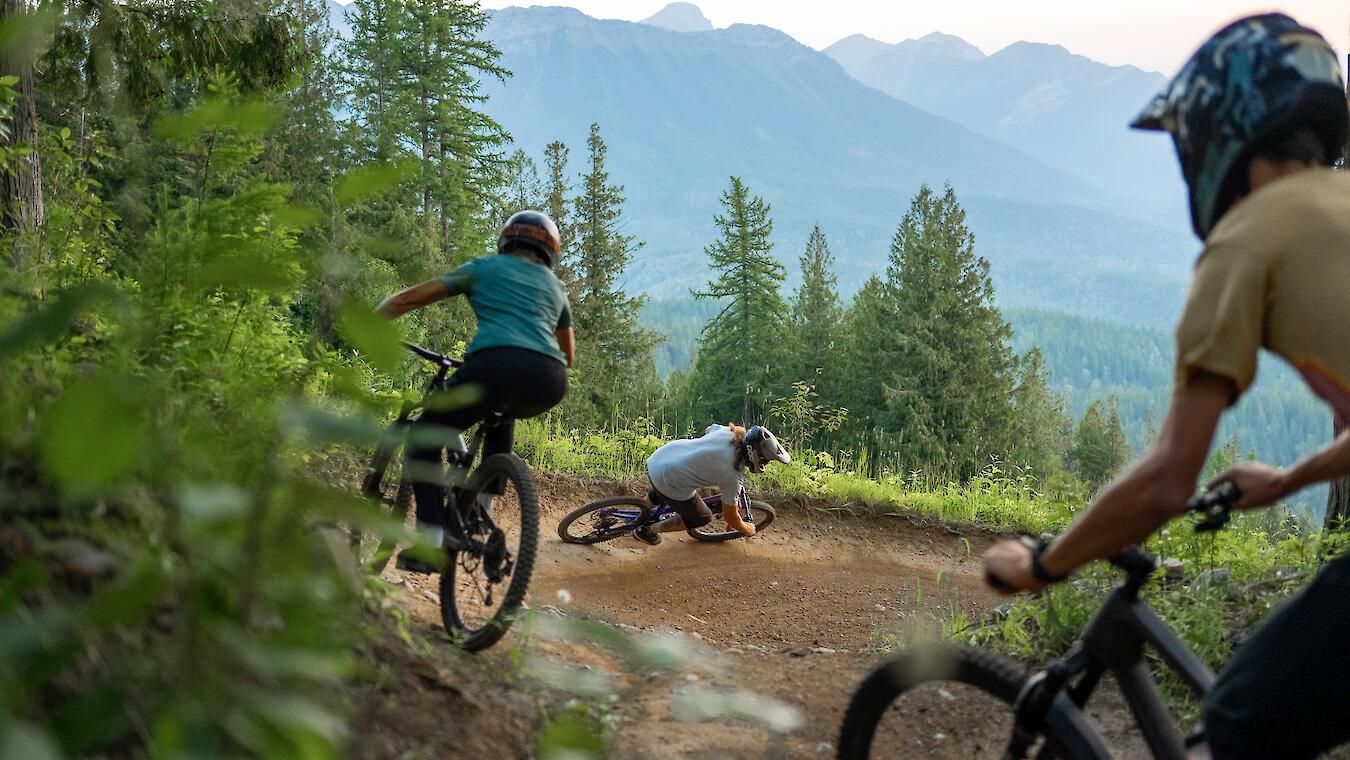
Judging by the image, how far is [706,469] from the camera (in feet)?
28.6

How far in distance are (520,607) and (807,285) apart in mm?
65016

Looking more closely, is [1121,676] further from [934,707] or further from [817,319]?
[817,319]

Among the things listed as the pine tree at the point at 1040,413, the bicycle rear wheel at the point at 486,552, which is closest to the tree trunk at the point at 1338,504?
the bicycle rear wheel at the point at 486,552

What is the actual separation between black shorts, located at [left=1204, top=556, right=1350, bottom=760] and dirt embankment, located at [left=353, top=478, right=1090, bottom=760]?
967 mm

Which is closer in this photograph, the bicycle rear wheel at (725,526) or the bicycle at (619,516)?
the bicycle at (619,516)

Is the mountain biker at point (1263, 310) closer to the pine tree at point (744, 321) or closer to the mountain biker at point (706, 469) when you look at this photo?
the mountain biker at point (706, 469)

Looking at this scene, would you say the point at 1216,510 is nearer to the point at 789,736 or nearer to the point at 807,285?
the point at 789,736

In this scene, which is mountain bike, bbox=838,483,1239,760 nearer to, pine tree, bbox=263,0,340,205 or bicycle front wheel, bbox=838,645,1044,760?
bicycle front wheel, bbox=838,645,1044,760

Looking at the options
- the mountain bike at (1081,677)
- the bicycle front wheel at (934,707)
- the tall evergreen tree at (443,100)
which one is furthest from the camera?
the tall evergreen tree at (443,100)

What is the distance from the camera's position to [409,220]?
106ft

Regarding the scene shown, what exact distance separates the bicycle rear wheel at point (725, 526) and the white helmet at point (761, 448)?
116 centimetres

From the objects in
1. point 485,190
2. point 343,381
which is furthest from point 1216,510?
point 485,190

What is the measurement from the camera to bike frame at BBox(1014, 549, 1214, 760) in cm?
228

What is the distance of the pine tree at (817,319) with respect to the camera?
65.9 meters
